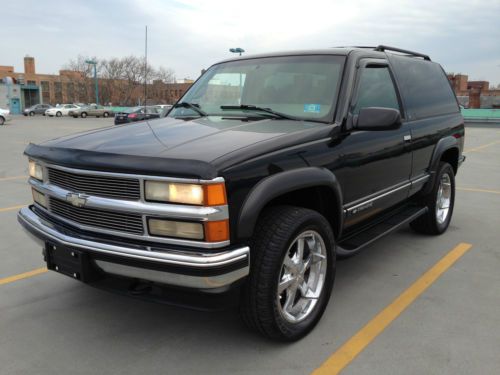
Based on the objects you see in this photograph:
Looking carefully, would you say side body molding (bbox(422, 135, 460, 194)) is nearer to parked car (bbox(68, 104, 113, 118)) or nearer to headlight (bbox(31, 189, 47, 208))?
headlight (bbox(31, 189, 47, 208))

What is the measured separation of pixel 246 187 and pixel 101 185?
0.84 meters

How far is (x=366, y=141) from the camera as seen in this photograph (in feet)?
11.7

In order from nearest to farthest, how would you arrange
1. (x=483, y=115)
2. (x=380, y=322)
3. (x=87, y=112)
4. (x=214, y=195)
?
(x=214, y=195) < (x=380, y=322) < (x=483, y=115) < (x=87, y=112)

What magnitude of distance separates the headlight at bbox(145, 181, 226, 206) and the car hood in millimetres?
69

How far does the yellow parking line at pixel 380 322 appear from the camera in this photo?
2.74 meters

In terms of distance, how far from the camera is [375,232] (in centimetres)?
389

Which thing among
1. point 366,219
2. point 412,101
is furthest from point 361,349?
point 412,101

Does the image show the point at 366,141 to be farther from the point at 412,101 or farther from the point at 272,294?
the point at 272,294

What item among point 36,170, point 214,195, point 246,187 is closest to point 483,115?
point 246,187

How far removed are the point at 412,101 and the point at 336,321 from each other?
2.37 m

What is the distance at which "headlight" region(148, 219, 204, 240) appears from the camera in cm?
240

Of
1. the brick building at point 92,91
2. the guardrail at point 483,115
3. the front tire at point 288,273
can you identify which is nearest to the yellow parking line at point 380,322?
the front tire at point 288,273

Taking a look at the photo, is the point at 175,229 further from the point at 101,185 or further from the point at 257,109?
the point at 257,109

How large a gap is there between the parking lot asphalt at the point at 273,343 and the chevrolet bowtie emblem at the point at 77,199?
3.09ft
